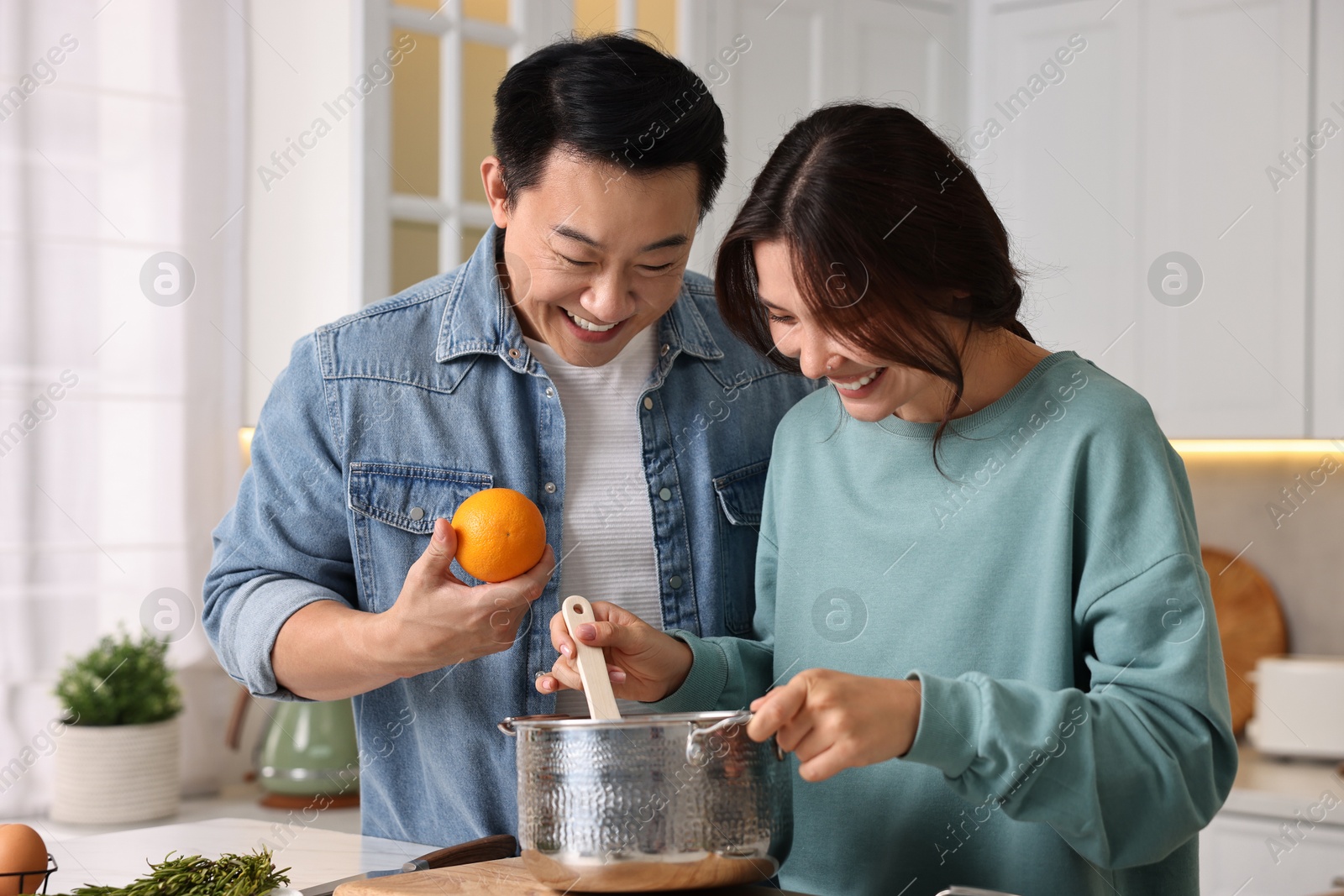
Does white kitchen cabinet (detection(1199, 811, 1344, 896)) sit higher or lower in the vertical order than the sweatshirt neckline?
lower

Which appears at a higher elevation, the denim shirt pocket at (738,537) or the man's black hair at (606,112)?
the man's black hair at (606,112)

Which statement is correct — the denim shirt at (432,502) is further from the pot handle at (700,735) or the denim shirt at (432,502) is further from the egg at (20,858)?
the pot handle at (700,735)

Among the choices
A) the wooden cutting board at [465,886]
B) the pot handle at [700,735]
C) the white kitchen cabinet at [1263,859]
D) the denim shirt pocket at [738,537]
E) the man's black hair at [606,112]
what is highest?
the man's black hair at [606,112]

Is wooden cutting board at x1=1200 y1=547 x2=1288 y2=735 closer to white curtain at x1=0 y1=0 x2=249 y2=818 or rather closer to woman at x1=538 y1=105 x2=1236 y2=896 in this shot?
woman at x1=538 y1=105 x2=1236 y2=896

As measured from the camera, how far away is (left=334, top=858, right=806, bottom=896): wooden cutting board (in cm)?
93

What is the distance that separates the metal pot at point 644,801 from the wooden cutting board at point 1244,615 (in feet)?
7.33

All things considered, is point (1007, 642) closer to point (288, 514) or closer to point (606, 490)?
point (606, 490)

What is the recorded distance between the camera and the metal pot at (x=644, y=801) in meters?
0.87

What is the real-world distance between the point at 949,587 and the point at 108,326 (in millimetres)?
1987

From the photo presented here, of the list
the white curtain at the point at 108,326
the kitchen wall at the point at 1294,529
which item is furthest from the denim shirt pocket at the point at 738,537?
the kitchen wall at the point at 1294,529

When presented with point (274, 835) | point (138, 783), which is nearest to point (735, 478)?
point (274, 835)

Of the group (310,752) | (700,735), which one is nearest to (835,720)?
(700,735)

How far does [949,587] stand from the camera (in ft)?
3.61

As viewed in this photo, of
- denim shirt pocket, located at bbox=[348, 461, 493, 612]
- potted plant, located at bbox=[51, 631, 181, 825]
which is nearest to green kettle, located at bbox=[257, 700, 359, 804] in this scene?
potted plant, located at bbox=[51, 631, 181, 825]
